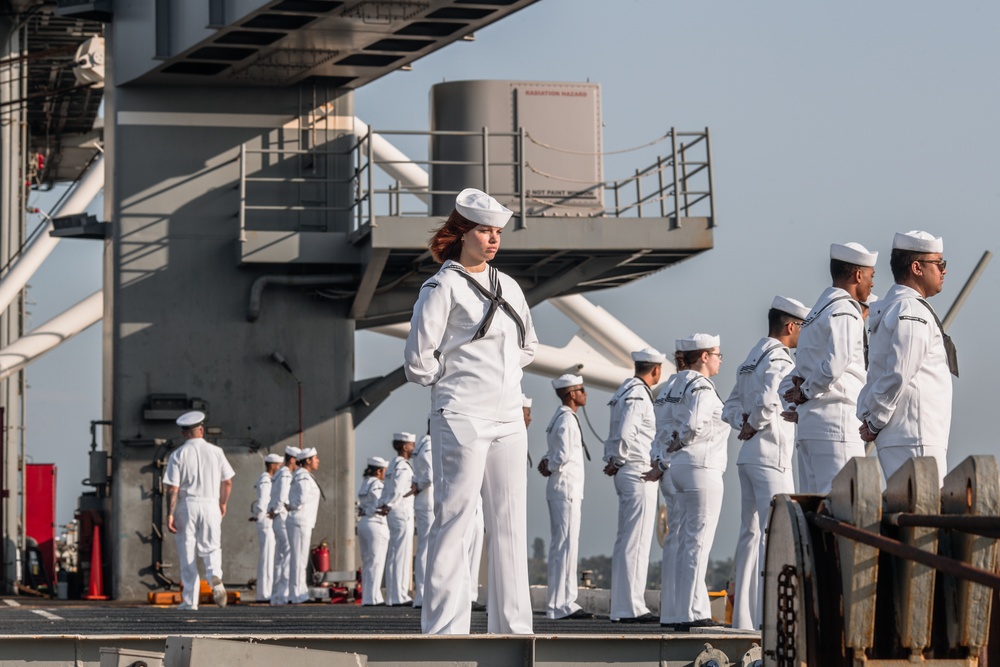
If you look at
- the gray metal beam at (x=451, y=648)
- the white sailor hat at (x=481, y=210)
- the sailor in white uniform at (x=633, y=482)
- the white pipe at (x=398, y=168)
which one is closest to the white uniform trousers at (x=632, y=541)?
the sailor in white uniform at (x=633, y=482)

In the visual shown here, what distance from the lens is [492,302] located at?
733 centimetres

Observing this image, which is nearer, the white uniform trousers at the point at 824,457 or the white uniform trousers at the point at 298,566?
the white uniform trousers at the point at 824,457

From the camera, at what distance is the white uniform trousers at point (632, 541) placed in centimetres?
1291

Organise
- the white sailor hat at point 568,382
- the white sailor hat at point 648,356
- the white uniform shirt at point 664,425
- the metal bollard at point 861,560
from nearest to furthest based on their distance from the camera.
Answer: the metal bollard at point 861,560
the white uniform shirt at point 664,425
the white sailor hat at point 648,356
the white sailor hat at point 568,382

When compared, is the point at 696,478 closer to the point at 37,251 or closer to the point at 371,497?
the point at 371,497

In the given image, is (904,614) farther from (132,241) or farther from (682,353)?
(132,241)

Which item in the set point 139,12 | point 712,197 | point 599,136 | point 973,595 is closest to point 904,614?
point 973,595

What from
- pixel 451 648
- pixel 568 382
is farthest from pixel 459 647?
pixel 568 382

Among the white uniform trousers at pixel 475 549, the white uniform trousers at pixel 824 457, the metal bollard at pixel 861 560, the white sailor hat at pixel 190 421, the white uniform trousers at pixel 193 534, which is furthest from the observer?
the white uniform trousers at pixel 475 549

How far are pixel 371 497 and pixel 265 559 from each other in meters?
1.86

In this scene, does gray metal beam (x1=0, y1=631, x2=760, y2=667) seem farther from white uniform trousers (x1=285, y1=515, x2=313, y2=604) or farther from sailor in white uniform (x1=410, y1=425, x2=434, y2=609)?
white uniform trousers (x1=285, y1=515, x2=313, y2=604)

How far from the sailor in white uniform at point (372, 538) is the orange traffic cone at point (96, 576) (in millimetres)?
3568

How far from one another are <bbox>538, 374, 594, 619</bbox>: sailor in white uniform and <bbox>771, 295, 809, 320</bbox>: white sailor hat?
154 inches

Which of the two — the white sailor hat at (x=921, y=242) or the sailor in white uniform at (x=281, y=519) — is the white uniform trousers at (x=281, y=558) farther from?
the white sailor hat at (x=921, y=242)
